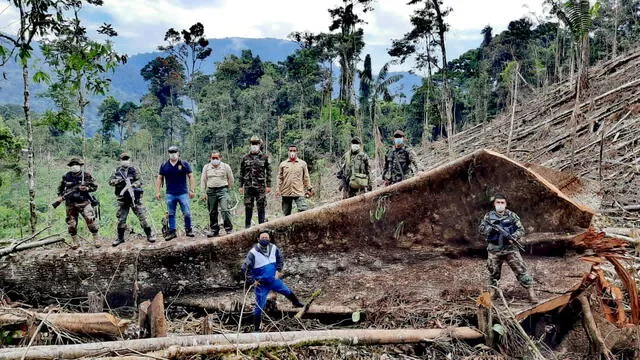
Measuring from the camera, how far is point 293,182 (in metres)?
7.04

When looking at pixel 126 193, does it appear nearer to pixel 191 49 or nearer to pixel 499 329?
pixel 499 329

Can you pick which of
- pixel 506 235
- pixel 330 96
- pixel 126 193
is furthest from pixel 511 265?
pixel 330 96

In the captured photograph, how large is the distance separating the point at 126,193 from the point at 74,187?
27.9 inches

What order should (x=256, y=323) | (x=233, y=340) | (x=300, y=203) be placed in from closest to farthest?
(x=233, y=340)
(x=256, y=323)
(x=300, y=203)

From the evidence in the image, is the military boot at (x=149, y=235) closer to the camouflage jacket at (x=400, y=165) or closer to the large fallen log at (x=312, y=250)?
the large fallen log at (x=312, y=250)

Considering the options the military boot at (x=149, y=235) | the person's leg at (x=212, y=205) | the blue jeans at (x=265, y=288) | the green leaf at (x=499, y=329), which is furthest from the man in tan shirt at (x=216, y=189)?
the green leaf at (x=499, y=329)

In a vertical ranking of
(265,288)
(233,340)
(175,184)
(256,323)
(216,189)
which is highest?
(175,184)

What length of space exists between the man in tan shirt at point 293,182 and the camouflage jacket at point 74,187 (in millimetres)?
2736

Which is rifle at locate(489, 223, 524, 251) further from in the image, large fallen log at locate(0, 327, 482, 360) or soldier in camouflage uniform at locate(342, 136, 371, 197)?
soldier in camouflage uniform at locate(342, 136, 371, 197)

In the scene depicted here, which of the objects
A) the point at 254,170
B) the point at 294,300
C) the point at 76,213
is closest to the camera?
the point at 294,300

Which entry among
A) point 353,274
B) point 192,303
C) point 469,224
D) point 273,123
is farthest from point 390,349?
point 273,123

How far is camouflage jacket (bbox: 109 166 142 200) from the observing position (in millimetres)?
6363

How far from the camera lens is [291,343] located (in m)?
4.32

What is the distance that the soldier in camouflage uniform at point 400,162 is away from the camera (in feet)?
22.7
